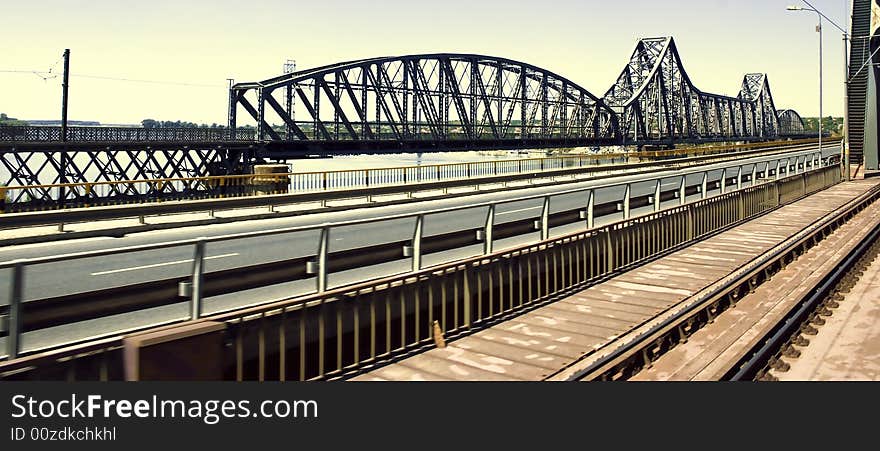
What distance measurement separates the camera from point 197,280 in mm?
8422

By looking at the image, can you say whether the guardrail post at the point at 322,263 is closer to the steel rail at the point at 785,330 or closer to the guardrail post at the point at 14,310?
the guardrail post at the point at 14,310

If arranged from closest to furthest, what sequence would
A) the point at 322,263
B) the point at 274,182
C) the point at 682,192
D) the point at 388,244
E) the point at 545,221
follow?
1. the point at 322,263
2. the point at 388,244
3. the point at 545,221
4. the point at 682,192
5. the point at 274,182

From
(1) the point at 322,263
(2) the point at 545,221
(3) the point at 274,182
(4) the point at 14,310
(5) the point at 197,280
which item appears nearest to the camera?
(4) the point at 14,310

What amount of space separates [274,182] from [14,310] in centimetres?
3130

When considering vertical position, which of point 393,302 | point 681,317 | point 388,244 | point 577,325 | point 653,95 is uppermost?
point 653,95

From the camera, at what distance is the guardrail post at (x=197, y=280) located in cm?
842

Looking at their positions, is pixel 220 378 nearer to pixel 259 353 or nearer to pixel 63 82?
pixel 259 353

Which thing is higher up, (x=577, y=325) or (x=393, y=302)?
(x=393, y=302)

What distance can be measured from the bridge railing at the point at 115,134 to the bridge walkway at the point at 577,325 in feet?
149

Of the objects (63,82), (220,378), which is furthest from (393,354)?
(63,82)

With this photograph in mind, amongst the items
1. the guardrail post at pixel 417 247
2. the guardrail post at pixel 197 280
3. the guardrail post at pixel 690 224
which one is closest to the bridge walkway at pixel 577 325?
the guardrail post at pixel 690 224

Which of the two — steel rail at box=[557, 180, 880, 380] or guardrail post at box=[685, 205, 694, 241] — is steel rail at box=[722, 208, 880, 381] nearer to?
steel rail at box=[557, 180, 880, 380]

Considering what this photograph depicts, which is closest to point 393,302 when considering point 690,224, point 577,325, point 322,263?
point 322,263

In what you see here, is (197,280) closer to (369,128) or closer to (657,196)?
(657,196)
